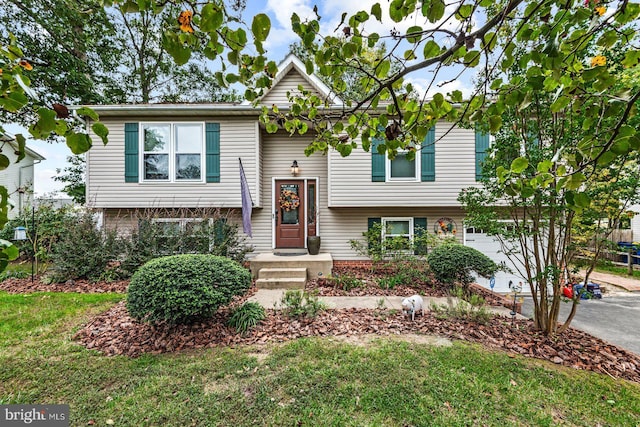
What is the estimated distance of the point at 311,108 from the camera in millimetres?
2145

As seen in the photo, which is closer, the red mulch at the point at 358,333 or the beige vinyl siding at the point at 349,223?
the red mulch at the point at 358,333

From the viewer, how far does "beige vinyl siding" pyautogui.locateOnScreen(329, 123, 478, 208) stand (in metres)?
7.44

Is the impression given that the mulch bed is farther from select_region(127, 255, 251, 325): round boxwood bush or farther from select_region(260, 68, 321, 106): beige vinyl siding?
select_region(260, 68, 321, 106): beige vinyl siding

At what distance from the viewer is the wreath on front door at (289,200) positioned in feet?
26.7

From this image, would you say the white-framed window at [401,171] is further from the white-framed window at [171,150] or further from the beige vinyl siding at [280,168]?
the white-framed window at [171,150]

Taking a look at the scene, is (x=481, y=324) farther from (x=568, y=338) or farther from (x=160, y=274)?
(x=160, y=274)

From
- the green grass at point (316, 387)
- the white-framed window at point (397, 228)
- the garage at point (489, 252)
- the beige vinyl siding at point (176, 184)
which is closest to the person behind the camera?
the green grass at point (316, 387)

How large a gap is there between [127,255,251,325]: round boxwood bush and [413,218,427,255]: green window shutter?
536 centimetres

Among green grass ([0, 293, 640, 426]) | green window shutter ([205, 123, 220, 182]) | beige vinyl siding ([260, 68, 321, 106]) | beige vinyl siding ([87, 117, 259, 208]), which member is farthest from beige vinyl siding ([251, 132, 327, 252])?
green grass ([0, 293, 640, 426])

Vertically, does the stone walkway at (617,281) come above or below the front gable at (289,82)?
below

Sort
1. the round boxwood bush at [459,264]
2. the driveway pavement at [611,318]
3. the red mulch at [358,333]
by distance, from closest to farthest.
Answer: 1. the red mulch at [358,333]
2. the driveway pavement at [611,318]
3. the round boxwood bush at [459,264]

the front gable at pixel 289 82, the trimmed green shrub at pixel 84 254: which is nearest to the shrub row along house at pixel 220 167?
the front gable at pixel 289 82

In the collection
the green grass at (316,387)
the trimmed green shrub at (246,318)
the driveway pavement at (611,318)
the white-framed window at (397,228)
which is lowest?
the driveway pavement at (611,318)

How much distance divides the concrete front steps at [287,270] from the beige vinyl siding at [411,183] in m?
1.75
